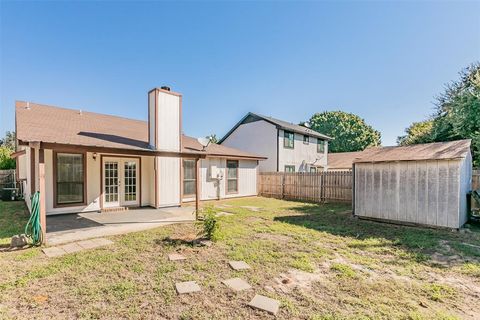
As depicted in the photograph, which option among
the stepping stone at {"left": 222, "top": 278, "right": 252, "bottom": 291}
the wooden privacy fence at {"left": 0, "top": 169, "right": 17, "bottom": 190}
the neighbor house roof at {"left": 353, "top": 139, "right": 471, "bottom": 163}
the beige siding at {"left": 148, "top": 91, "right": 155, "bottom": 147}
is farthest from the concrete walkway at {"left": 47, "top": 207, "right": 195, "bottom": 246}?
the wooden privacy fence at {"left": 0, "top": 169, "right": 17, "bottom": 190}

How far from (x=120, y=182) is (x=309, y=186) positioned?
10.0m

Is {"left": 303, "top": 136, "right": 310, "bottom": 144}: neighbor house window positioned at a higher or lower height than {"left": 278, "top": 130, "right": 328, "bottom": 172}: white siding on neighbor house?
higher

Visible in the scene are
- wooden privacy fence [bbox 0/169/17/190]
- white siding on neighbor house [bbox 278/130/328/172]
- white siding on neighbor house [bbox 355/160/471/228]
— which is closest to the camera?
white siding on neighbor house [bbox 355/160/471/228]

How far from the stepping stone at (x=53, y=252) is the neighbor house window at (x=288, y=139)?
15.3m

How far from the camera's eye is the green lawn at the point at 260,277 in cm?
285

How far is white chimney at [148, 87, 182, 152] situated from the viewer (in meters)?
9.30

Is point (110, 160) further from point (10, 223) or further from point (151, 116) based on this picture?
point (10, 223)

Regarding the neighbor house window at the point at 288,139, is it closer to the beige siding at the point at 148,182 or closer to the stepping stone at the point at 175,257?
the beige siding at the point at 148,182

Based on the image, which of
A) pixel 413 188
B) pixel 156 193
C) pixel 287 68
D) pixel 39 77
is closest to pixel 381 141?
pixel 287 68

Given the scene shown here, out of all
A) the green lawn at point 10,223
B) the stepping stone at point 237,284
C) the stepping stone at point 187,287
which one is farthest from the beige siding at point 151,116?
the stepping stone at point 237,284

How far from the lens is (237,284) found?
351cm

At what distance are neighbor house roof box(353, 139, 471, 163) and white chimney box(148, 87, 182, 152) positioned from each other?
723 centimetres

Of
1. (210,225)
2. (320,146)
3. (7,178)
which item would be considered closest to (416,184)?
(210,225)

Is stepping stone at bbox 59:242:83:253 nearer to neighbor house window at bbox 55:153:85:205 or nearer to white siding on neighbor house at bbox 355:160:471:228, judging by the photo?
neighbor house window at bbox 55:153:85:205
